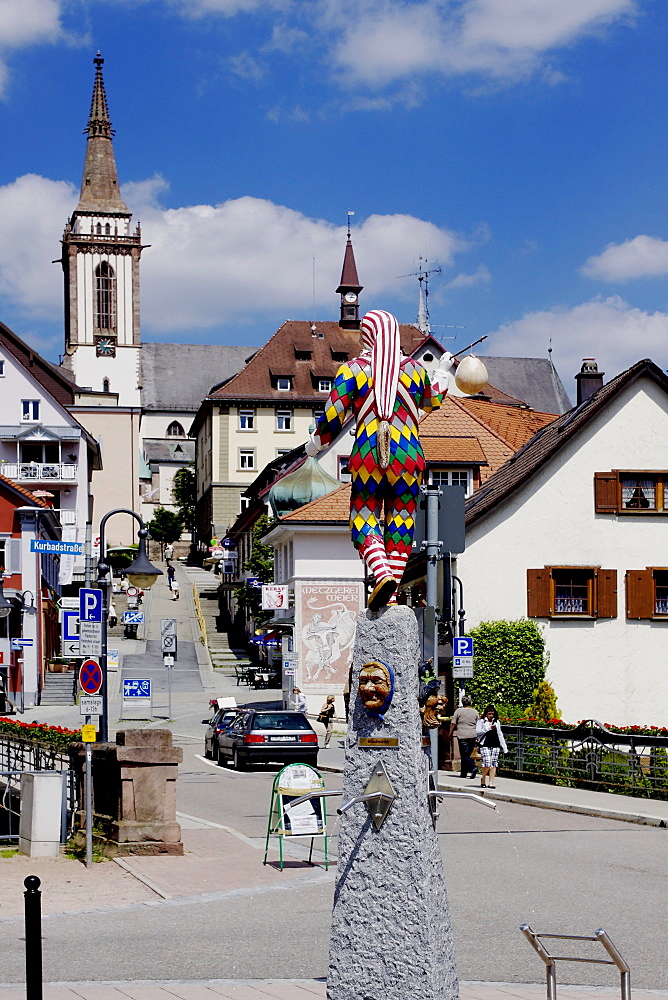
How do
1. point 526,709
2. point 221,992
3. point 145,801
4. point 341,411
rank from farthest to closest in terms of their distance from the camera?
point 526,709
point 145,801
point 221,992
point 341,411

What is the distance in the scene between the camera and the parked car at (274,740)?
28906 mm

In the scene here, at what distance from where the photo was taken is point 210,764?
1254 inches

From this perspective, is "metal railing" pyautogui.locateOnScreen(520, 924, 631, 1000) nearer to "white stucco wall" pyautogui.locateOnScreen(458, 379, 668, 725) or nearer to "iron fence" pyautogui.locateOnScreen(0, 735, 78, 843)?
"iron fence" pyautogui.locateOnScreen(0, 735, 78, 843)

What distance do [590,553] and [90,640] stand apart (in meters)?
20.0

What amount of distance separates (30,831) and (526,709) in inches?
680

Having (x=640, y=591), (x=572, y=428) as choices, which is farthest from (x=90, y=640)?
(x=640, y=591)

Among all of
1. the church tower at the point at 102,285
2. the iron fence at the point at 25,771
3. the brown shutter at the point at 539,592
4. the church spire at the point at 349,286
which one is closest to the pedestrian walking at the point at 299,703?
the brown shutter at the point at 539,592

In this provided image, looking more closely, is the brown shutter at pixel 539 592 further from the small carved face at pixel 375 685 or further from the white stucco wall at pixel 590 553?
the small carved face at pixel 375 685

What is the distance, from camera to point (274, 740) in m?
29.0

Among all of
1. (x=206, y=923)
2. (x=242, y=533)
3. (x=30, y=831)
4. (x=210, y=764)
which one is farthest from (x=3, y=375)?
(x=206, y=923)

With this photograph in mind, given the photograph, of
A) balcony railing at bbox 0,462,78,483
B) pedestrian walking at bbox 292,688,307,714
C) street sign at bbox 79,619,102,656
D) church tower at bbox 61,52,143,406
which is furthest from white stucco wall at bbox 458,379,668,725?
church tower at bbox 61,52,143,406

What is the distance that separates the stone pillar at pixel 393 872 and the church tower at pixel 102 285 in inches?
5007

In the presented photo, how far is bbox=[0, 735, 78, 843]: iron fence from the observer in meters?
17.0

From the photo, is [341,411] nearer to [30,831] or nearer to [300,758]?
[30,831]
